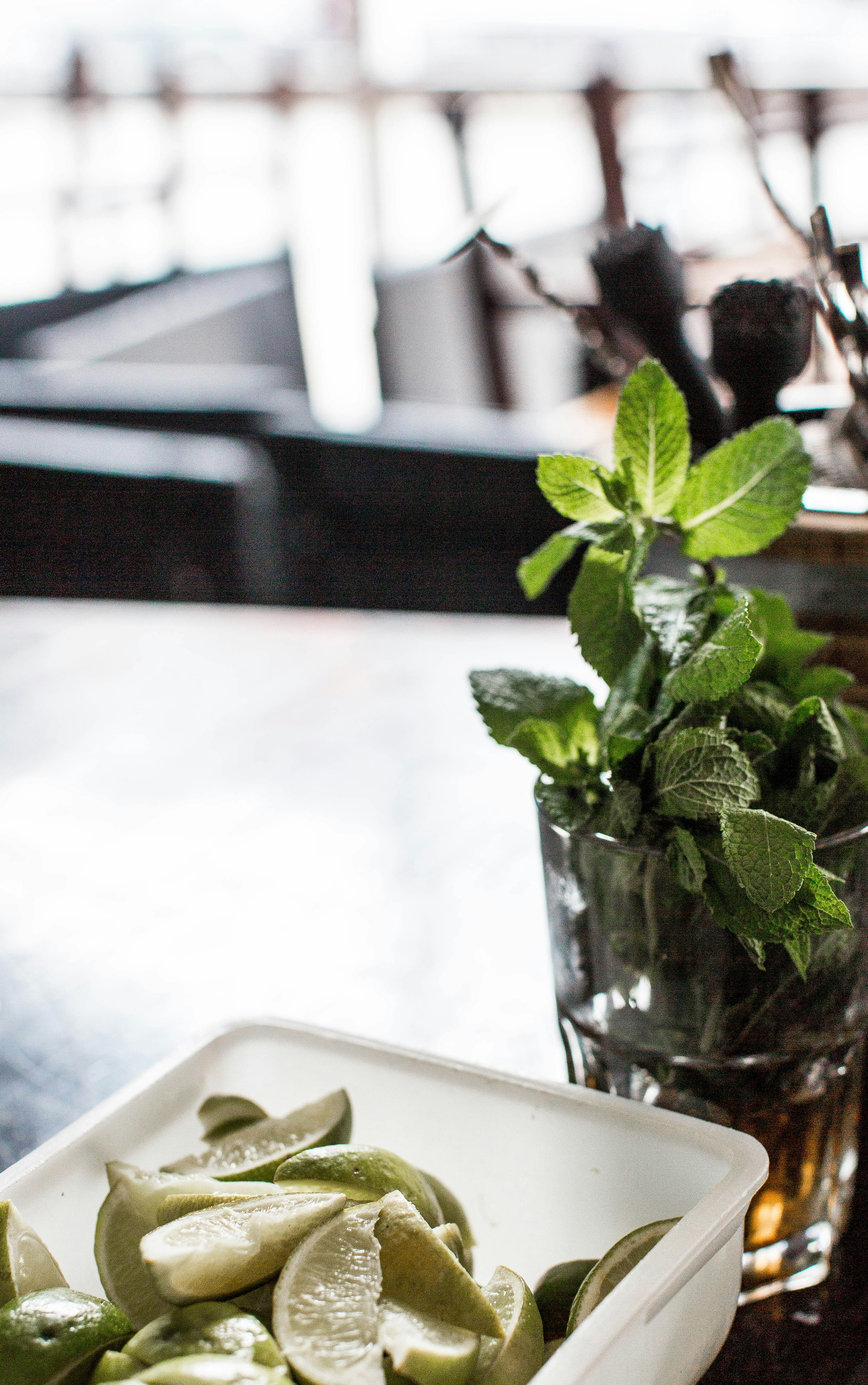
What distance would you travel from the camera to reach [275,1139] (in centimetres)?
43

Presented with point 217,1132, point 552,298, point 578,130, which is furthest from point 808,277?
point 578,130

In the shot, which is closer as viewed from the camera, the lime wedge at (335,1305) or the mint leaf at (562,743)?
the lime wedge at (335,1305)

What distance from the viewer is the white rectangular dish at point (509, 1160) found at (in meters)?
0.35

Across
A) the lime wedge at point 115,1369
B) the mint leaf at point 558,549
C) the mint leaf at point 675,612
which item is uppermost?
the mint leaf at point 558,549

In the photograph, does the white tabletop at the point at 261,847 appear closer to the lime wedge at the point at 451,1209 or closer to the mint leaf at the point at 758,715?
the lime wedge at the point at 451,1209

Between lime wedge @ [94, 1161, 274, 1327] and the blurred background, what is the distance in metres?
0.38

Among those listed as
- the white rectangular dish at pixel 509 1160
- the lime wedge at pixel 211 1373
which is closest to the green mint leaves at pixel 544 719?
the white rectangular dish at pixel 509 1160

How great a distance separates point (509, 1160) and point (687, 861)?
12 centimetres

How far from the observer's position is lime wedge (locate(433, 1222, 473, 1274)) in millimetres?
363

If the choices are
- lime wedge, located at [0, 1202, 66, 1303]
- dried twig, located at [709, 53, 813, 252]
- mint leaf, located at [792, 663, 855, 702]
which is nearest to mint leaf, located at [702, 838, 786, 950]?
mint leaf, located at [792, 663, 855, 702]

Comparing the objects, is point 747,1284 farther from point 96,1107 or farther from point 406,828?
point 406,828

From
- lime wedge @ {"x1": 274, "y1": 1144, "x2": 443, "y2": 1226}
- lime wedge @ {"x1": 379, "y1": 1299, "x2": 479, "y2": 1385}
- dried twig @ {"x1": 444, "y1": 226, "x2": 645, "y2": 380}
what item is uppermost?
dried twig @ {"x1": 444, "y1": 226, "x2": 645, "y2": 380}

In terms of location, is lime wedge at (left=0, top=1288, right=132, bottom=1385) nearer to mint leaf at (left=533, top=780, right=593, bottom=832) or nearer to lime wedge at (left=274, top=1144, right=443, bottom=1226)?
lime wedge at (left=274, top=1144, right=443, bottom=1226)

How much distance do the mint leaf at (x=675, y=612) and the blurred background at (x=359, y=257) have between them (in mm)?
157
